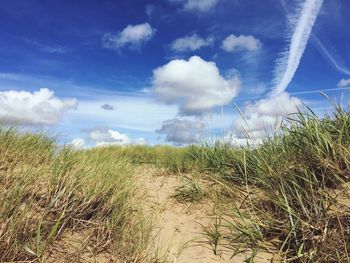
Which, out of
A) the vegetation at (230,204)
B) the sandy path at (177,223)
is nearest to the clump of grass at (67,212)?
the vegetation at (230,204)

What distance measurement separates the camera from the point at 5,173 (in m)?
4.15

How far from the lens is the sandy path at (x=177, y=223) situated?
12.7 feet

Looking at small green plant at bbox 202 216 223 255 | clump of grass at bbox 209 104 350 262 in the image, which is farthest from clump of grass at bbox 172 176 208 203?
small green plant at bbox 202 216 223 255

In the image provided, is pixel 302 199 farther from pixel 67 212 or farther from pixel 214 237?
pixel 67 212

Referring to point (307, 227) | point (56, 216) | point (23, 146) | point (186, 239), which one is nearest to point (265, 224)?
point (307, 227)

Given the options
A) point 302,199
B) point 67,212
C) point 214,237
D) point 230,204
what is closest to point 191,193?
point 230,204

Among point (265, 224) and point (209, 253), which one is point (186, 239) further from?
point (265, 224)

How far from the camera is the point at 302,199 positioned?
4020 millimetres

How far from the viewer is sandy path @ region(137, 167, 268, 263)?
3.87 metres

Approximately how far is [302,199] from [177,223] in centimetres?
163

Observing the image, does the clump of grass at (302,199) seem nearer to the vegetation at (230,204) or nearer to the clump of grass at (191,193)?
the vegetation at (230,204)

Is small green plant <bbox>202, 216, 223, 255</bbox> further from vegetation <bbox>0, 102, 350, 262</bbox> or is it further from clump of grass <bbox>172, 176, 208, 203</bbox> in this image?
clump of grass <bbox>172, 176, 208, 203</bbox>

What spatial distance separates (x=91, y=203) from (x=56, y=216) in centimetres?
46

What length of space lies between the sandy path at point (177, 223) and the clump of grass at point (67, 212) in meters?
0.34
